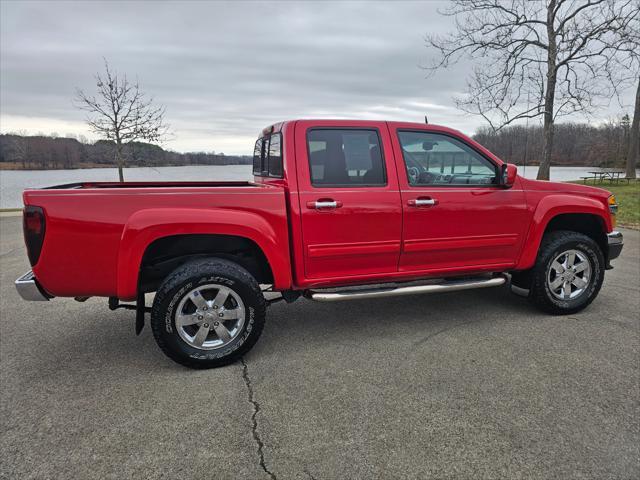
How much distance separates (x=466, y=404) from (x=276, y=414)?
120cm

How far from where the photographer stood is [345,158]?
11.5ft

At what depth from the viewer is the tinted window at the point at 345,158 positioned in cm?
340

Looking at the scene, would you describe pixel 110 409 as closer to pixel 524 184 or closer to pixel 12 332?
pixel 12 332

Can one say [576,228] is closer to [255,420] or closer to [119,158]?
[255,420]

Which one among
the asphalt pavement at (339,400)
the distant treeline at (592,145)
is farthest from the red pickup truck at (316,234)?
the distant treeline at (592,145)

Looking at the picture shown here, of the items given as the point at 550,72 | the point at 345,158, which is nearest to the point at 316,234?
the point at 345,158

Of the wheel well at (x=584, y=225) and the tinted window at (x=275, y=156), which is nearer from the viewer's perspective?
the tinted window at (x=275, y=156)

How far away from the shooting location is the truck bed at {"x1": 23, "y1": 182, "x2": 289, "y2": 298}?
9.16 ft

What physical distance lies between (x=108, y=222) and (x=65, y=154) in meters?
37.0

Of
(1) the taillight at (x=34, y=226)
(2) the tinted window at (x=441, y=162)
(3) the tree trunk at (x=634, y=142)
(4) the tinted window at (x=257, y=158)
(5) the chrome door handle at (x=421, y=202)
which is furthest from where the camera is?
(3) the tree trunk at (x=634, y=142)

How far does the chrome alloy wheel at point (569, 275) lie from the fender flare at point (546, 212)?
0.92ft

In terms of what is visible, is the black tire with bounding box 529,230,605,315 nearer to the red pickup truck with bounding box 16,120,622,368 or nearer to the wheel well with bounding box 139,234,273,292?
the red pickup truck with bounding box 16,120,622,368

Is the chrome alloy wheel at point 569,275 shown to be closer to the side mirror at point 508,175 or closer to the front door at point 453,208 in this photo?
the front door at point 453,208

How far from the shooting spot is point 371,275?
3.57 metres
